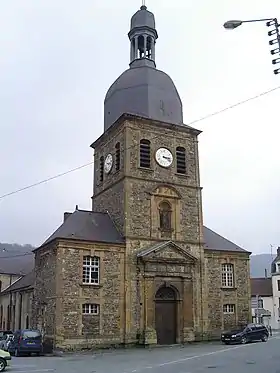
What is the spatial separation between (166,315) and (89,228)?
7067mm

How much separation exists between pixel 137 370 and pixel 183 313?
13.3m

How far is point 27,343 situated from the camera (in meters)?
24.9

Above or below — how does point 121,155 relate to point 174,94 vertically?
below

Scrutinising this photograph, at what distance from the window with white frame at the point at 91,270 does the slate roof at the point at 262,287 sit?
110 feet

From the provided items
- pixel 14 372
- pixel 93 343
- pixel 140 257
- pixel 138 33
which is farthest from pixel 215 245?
pixel 14 372

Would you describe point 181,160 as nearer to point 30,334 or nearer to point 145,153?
point 145,153

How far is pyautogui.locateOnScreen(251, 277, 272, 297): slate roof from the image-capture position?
57.2 m

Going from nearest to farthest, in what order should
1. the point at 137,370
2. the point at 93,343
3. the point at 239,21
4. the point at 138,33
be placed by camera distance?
the point at 239,21
the point at 137,370
the point at 93,343
the point at 138,33

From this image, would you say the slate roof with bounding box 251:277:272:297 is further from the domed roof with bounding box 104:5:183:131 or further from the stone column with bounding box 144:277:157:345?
the domed roof with bounding box 104:5:183:131

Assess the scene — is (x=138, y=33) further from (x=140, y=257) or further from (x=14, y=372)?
(x=14, y=372)

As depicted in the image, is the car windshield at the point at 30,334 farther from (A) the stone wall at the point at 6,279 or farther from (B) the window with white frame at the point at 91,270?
(A) the stone wall at the point at 6,279

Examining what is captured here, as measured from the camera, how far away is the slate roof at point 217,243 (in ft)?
106

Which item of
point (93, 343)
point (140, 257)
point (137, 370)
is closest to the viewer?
point (137, 370)

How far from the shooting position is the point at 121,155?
31.1 meters
